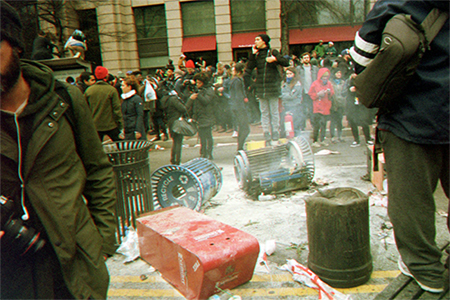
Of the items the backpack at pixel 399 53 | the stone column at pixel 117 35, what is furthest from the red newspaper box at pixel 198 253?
the stone column at pixel 117 35

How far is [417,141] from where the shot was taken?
91.0 inches

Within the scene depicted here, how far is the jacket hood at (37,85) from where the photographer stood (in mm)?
1575

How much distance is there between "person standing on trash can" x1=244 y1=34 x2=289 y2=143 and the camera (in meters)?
7.90

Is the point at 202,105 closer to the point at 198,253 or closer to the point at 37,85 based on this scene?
the point at 198,253

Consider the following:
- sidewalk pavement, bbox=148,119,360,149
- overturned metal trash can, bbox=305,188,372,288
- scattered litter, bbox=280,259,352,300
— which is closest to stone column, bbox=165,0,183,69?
sidewalk pavement, bbox=148,119,360,149

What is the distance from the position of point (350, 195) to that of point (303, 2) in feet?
65.2

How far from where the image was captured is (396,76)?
2.30 meters

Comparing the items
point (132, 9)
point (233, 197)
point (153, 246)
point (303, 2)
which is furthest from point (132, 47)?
point (153, 246)

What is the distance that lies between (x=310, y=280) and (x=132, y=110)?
233 inches

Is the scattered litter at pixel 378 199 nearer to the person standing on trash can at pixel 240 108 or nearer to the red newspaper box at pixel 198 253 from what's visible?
the red newspaper box at pixel 198 253

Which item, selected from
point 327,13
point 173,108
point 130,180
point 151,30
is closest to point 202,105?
point 173,108

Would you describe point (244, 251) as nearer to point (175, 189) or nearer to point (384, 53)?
point (384, 53)

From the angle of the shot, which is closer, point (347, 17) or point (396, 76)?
point (396, 76)

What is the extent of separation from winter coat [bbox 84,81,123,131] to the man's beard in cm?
569
